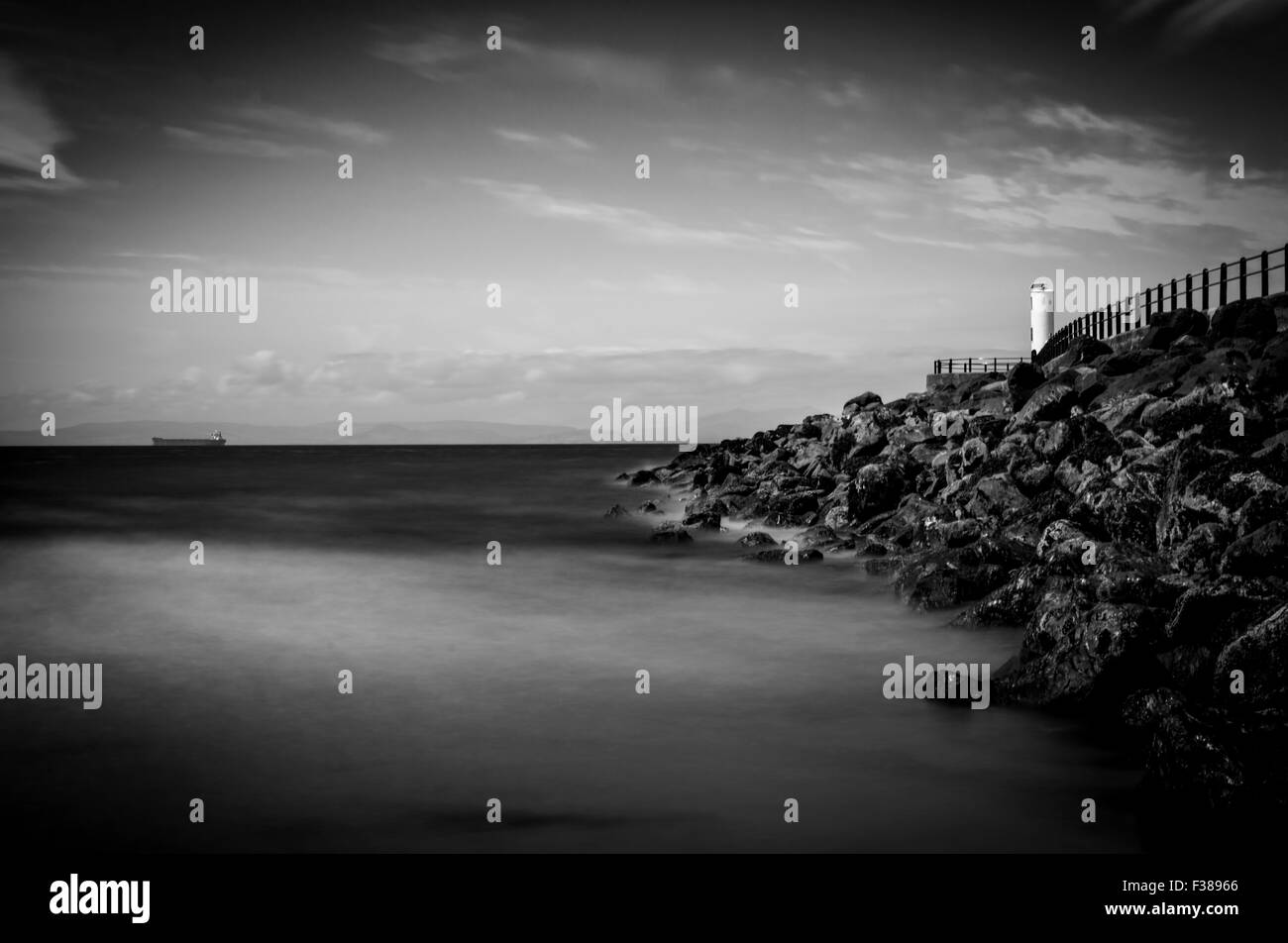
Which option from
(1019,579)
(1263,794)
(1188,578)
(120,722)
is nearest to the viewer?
(1263,794)

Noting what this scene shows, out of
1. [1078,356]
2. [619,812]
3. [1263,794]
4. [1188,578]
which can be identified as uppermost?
[1078,356]

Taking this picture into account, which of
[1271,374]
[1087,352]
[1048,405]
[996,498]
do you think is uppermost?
[1087,352]

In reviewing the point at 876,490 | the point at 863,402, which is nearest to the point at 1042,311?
the point at 863,402

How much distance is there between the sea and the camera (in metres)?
6.86

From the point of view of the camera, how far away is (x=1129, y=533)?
12.8m

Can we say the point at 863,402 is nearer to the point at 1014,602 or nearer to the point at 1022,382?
the point at 1022,382

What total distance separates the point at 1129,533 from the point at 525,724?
8571 millimetres

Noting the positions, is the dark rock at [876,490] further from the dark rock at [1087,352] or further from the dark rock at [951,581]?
the dark rock at [1087,352]

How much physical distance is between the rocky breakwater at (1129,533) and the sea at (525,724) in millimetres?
447

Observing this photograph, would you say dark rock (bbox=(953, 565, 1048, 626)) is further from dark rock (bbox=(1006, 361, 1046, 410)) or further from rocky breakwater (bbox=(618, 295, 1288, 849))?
dark rock (bbox=(1006, 361, 1046, 410))
